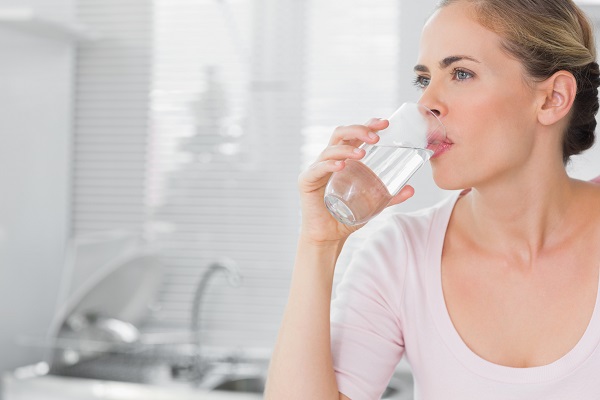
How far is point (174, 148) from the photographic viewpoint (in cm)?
300

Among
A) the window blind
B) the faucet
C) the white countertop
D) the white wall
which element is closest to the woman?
the white countertop

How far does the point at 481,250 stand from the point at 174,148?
76.1 inches

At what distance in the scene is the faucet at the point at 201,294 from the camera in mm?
2504

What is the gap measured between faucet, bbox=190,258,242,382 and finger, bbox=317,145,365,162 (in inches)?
63.3

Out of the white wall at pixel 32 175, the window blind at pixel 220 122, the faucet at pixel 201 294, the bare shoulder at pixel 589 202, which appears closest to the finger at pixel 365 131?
the bare shoulder at pixel 589 202

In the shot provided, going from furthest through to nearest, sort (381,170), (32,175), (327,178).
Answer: (32,175), (327,178), (381,170)

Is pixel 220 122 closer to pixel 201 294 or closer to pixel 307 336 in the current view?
pixel 201 294

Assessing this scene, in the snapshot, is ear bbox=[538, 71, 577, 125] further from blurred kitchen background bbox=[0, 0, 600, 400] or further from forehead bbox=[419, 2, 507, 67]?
blurred kitchen background bbox=[0, 0, 600, 400]

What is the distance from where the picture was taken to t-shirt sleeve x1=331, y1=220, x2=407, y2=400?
1.16 meters

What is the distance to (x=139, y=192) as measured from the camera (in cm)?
302

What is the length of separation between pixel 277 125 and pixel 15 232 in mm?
1023

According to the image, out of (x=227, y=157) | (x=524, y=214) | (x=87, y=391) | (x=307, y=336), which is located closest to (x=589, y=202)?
(x=524, y=214)

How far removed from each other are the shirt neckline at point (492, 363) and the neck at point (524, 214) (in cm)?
9

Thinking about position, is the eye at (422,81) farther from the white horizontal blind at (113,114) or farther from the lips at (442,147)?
the white horizontal blind at (113,114)
